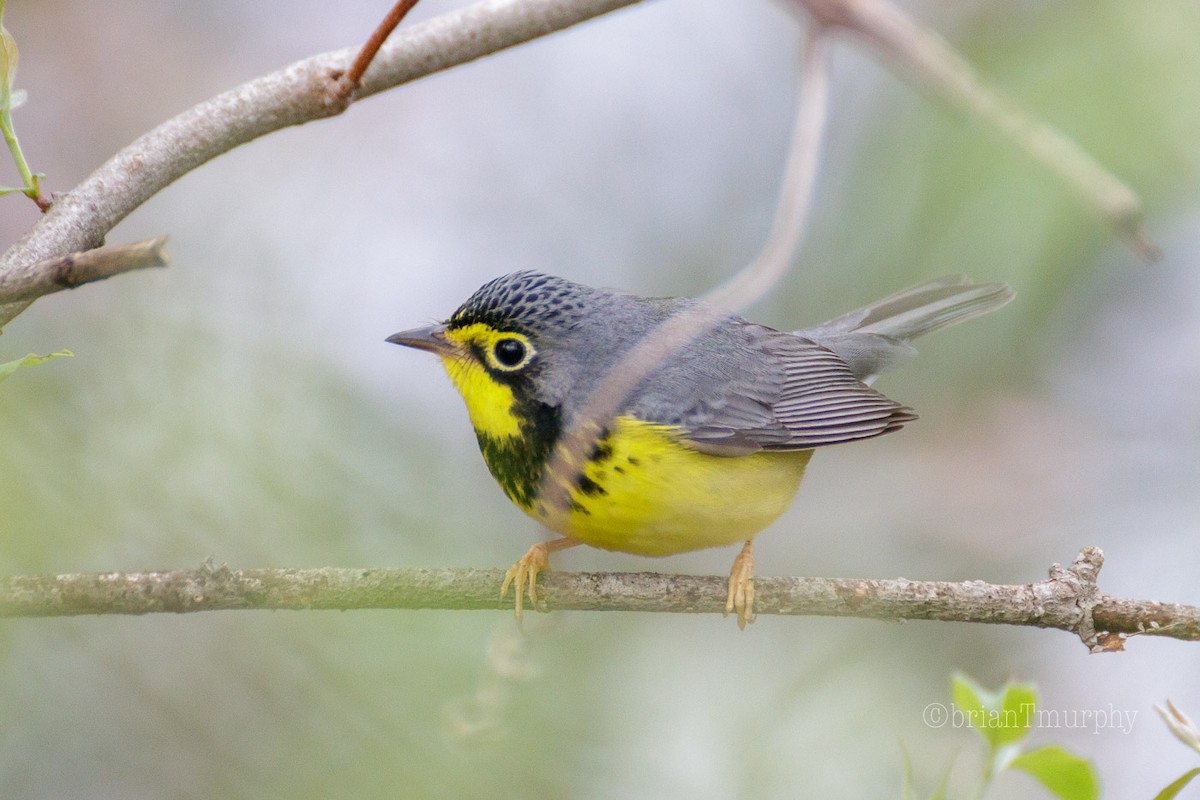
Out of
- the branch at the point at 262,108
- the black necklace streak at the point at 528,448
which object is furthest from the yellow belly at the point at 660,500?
the branch at the point at 262,108

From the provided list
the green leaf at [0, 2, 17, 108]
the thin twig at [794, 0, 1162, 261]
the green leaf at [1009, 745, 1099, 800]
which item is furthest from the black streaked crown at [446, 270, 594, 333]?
the green leaf at [1009, 745, 1099, 800]

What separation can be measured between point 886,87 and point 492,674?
16.9ft

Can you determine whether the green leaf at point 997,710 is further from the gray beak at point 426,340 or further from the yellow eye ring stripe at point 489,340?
the gray beak at point 426,340

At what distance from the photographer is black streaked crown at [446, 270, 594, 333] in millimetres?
3963

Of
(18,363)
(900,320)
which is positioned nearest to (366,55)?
(18,363)

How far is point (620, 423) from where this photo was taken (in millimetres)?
Result: 3916

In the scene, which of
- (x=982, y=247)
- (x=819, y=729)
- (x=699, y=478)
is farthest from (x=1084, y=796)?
(x=982, y=247)

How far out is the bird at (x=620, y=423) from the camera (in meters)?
3.82

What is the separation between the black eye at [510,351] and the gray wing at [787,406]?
664 millimetres

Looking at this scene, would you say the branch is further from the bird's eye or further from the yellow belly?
the yellow belly

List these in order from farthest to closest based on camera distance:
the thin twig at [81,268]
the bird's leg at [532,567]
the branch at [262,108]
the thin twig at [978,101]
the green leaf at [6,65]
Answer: the bird's leg at [532,567], the thin twig at [978,101], the branch at [262,108], the green leaf at [6,65], the thin twig at [81,268]

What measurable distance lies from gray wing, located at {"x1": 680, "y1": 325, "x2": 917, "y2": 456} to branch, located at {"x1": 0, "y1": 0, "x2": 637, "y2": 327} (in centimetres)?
160

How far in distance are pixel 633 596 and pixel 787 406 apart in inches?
62.6

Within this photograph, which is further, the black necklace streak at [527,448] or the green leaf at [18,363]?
the black necklace streak at [527,448]
